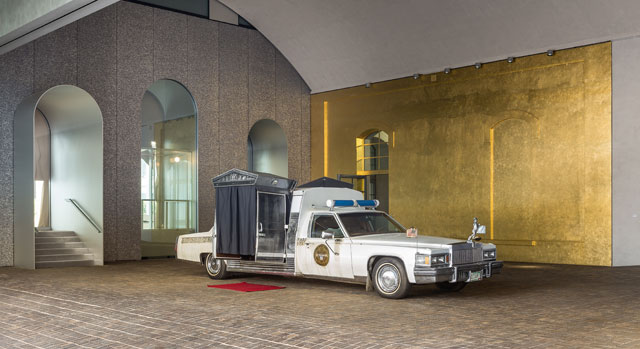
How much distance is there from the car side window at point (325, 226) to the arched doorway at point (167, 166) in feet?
28.3

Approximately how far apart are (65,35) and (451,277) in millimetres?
12951

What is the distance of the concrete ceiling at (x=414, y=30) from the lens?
1562 cm

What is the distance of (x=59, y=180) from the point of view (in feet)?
57.2

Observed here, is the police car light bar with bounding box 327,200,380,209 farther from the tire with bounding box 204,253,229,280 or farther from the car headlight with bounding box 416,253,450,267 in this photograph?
the tire with bounding box 204,253,229,280

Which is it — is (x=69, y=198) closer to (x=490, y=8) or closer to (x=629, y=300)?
(x=490, y=8)

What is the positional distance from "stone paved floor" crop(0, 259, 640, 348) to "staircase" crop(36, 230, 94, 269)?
9.47 ft

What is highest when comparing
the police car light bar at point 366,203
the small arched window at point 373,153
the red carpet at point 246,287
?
the small arched window at point 373,153

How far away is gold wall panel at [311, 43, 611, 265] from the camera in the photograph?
16.0m

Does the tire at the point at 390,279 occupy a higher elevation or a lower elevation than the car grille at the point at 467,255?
lower

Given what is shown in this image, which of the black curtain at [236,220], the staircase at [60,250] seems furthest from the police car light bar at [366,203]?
the staircase at [60,250]

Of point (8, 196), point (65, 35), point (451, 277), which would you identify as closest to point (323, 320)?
point (451, 277)

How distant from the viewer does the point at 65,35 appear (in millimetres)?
17000

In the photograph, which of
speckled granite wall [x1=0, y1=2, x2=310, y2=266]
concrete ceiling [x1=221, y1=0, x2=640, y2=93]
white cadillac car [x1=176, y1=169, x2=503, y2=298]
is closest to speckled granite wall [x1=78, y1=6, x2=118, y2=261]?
speckled granite wall [x1=0, y1=2, x2=310, y2=266]

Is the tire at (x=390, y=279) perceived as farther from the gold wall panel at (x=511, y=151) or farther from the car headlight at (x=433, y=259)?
the gold wall panel at (x=511, y=151)
